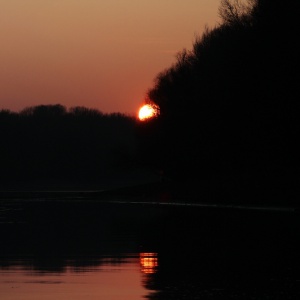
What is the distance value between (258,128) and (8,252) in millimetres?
34699

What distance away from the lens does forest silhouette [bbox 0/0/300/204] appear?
2235 inches

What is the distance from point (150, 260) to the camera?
2361 centimetres

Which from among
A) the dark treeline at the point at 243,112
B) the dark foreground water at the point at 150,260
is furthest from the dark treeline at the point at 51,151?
the dark foreground water at the point at 150,260

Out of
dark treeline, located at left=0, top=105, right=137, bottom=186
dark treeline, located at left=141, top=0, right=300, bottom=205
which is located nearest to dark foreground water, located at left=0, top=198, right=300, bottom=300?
dark treeline, located at left=141, top=0, right=300, bottom=205

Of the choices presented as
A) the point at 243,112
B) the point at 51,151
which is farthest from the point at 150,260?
the point at 51,151

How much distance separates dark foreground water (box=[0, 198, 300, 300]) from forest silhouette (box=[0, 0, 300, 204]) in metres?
16.9

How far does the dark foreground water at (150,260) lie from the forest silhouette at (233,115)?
16.9 metres

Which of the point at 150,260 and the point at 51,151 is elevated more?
the point at 51,151

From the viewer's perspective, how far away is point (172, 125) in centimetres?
8894

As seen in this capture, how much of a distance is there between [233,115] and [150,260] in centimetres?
3921

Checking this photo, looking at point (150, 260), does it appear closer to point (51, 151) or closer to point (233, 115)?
A: point (233, 115)

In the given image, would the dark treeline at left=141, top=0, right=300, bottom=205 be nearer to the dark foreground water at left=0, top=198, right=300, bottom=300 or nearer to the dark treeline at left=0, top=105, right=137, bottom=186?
the dark foreground water at left=0, top=198, right=300, bottom=300

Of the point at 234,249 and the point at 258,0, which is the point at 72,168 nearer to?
the point at 258,0

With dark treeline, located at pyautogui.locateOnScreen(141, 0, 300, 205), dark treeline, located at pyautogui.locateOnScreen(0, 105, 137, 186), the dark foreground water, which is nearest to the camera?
the dark foreground water
